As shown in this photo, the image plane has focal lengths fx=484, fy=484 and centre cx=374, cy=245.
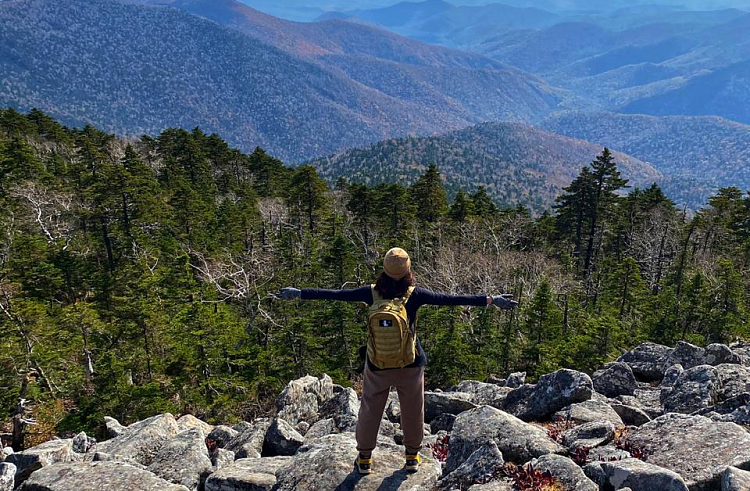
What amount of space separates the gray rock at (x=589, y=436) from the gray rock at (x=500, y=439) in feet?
1.03

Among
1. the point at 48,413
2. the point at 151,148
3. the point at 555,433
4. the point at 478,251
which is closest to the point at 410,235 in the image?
the point at 478,251

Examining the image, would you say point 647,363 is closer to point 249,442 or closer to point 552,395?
point 552,395

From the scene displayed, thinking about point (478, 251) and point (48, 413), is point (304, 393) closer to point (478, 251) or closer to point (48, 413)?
point (48, 413)

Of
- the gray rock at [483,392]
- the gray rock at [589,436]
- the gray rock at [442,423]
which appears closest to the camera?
the gray rock at [589,436]

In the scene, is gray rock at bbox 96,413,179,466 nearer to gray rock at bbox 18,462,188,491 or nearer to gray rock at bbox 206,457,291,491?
gray rock at bbox 18,462,188,491

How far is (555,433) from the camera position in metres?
8.96

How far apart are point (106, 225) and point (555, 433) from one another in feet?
143

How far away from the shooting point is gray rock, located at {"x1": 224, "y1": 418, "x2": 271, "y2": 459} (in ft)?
34.2

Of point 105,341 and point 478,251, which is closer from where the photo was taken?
point 105,341

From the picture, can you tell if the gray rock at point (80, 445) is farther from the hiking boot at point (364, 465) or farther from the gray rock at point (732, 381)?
the gray rock at point (732, 381)

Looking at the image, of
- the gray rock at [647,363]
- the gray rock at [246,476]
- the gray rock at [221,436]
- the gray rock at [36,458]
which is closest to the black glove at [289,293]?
the gray rock at [246,476]

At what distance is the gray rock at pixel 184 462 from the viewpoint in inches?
348

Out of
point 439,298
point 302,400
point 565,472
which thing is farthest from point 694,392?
point 302,400

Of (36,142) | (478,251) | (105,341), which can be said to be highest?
(36,142)
